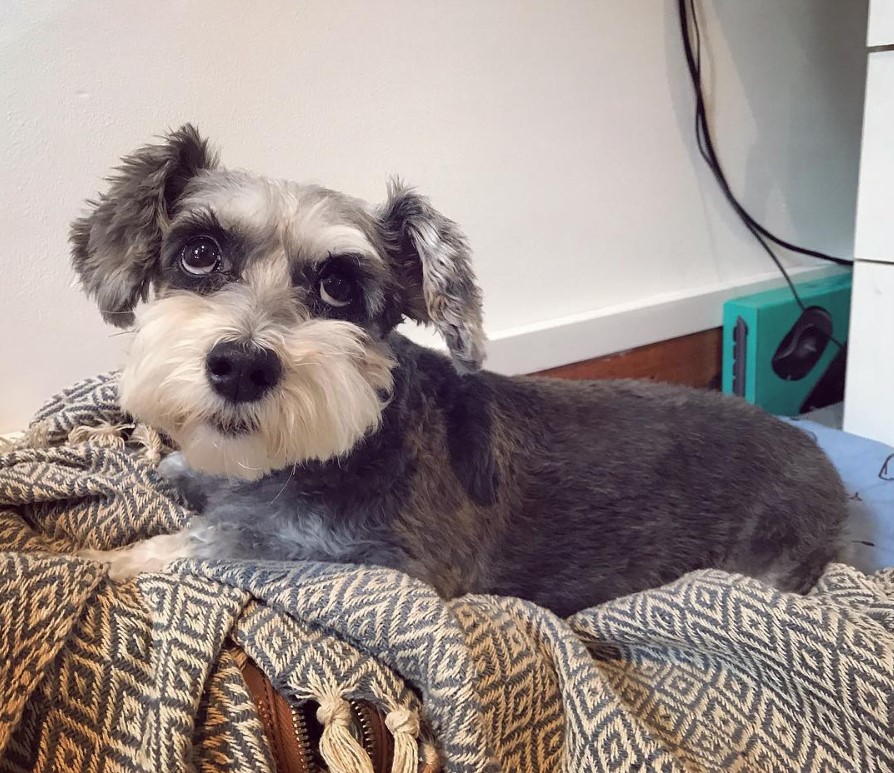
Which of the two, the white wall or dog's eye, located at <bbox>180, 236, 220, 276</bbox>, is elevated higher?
the white wall

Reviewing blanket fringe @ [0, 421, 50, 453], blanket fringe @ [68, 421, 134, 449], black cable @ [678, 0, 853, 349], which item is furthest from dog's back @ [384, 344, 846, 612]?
black cable @ [678, 0, 853, 349]

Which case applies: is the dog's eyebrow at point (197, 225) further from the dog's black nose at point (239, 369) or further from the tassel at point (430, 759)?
the tassel at point (430, 759)

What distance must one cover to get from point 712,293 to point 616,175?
1.53 ft

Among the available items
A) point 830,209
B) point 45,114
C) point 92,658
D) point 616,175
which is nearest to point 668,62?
point 616,175

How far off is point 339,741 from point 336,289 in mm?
549

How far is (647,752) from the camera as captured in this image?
75 centimetres

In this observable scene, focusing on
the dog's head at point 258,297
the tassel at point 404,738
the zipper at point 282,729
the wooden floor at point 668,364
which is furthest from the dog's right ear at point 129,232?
the wooden floor at point 668,364

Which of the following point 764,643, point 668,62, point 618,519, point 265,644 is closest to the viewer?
point 265,644

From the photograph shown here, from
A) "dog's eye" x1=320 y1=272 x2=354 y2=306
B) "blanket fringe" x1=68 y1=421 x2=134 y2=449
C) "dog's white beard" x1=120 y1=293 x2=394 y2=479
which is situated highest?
"dog's eye" x1=320 y1=272 x2=354 y2=306

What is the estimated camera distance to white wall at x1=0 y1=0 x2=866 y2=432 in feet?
4.18

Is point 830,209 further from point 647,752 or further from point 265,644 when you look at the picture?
point 265,644

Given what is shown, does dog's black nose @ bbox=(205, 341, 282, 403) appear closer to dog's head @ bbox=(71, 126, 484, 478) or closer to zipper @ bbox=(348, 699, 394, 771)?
dog's head @ bbox=(71, 126, 484, 478)

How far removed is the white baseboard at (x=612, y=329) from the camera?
174cm

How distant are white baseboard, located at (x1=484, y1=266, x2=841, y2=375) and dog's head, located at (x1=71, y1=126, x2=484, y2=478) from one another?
2.33ft
